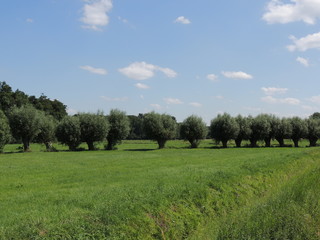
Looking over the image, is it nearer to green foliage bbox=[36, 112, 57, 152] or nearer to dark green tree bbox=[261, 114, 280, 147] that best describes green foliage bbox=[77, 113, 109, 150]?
green foliage bbox=[36, 112, 57, 152]

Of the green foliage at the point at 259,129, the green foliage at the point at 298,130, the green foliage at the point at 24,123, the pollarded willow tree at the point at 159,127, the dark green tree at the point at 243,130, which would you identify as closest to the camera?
the green foliage at the point at 24,123

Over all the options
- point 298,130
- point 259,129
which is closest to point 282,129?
point 298,130

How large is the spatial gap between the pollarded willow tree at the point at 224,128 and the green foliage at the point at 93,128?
101ft

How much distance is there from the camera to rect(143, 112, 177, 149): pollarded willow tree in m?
73.7

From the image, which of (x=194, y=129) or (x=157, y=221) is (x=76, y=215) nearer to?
(x=157, y=221)

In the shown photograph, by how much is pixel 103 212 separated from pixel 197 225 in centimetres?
423

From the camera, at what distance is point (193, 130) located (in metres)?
78.5

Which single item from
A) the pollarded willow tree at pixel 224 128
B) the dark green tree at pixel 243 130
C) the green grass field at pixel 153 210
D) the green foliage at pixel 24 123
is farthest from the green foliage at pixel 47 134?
the green grass field at pixel 153 210

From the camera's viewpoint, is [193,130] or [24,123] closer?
[24,123]

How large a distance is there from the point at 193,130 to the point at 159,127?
998 cm

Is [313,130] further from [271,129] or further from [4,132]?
[4,132]

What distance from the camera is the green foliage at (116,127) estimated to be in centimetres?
7038

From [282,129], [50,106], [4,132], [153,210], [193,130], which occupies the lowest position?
[153,210]

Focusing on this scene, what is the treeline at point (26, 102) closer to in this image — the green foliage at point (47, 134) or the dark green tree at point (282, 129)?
the green foliage at point (47, 134)
